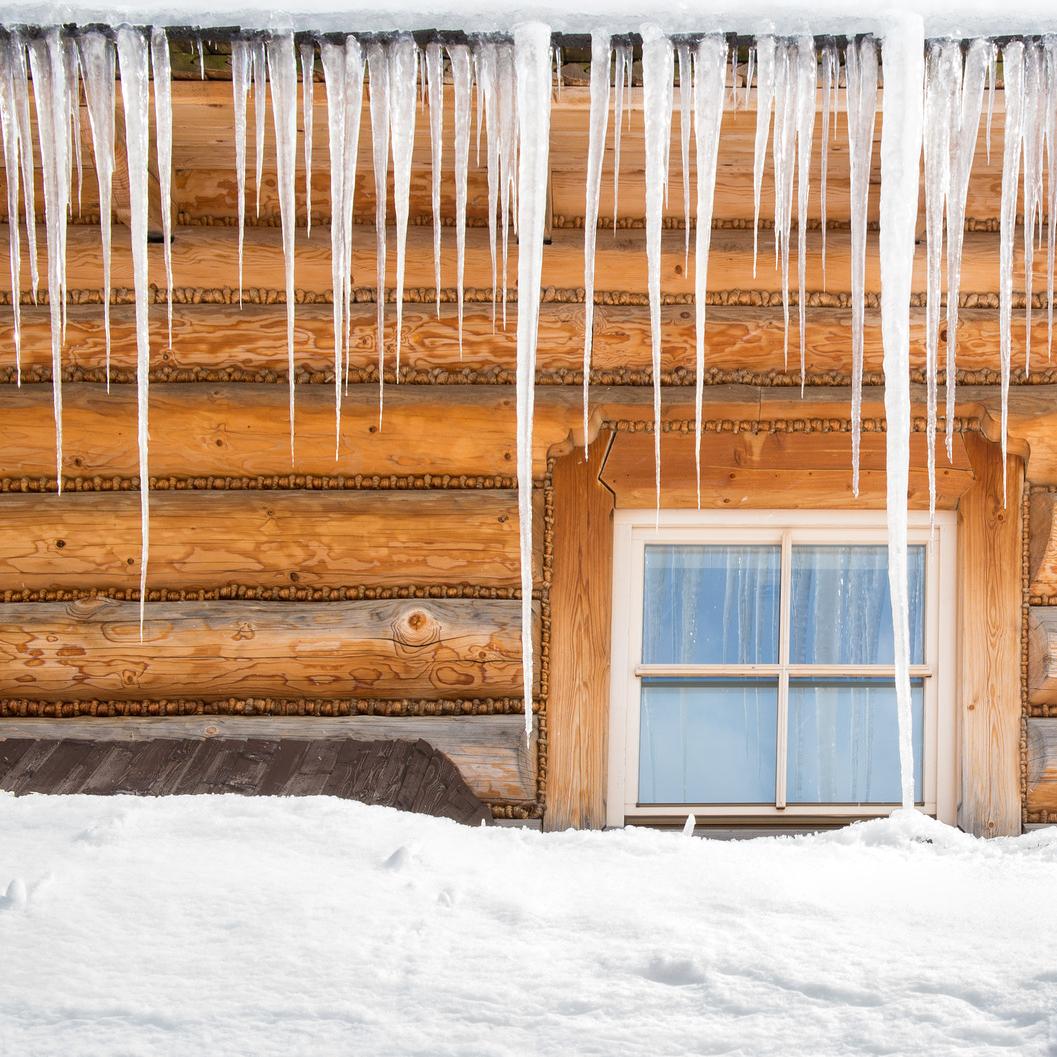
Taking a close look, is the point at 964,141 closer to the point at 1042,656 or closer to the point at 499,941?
the point at 1042,656

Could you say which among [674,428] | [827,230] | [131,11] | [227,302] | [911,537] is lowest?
[911,537]

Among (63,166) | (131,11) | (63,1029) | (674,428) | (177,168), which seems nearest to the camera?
(63,1029)

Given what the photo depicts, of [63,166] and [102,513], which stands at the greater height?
[63,166]

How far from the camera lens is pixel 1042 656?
3.42m

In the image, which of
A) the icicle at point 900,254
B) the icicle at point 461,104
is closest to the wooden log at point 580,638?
the icicle at point 461,104

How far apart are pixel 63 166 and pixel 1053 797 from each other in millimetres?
3486

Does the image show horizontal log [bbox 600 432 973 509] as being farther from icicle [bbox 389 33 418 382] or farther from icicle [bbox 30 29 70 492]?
icicle [bbox 30 29 70 492]

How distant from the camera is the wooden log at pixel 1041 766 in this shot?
343cm

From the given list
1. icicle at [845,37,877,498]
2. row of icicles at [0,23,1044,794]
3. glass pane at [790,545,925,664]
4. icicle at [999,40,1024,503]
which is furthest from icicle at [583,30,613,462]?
glass pane at [790,545,925,664]

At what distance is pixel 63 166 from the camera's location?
239cm

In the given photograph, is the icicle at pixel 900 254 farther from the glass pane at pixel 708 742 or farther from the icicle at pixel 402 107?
the glass pane at pixel 708 742

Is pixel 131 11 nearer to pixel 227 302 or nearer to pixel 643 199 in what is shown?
pixel 227 302

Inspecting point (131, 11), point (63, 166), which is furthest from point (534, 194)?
point (63, 166)

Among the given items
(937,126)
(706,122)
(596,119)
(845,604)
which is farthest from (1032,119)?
(845,604)
